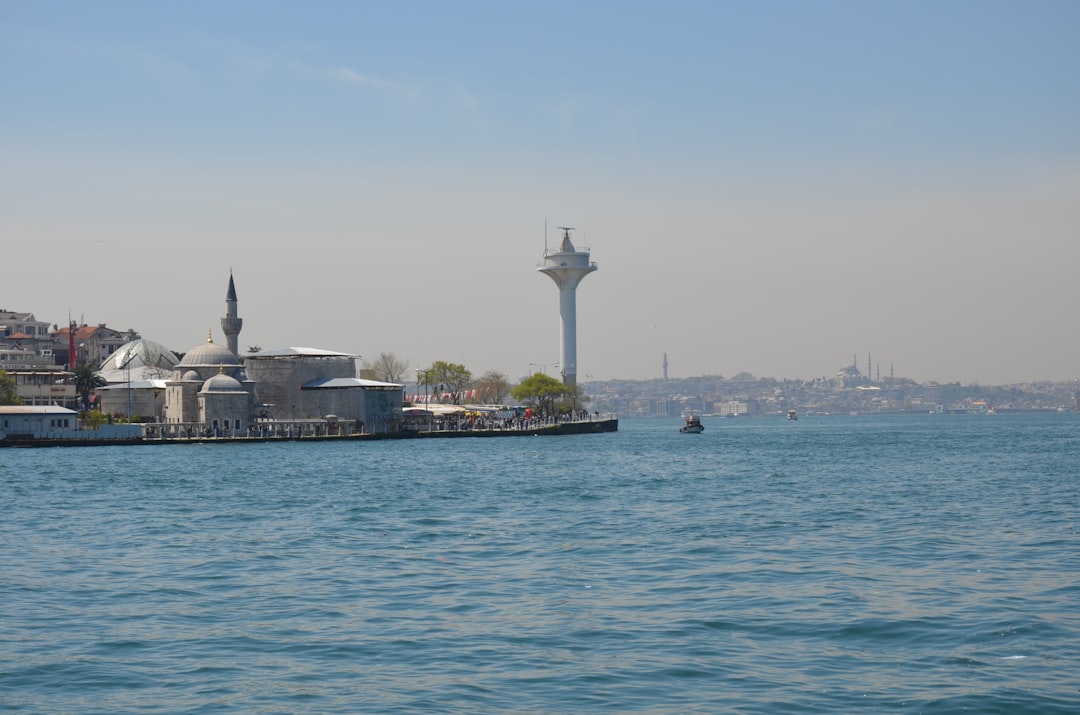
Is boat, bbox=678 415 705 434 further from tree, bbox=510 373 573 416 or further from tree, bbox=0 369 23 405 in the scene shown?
tree, bbox=0 369 23 405

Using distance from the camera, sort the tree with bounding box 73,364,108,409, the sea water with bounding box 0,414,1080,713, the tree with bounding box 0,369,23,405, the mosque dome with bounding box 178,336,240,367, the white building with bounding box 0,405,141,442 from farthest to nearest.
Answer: the tree with bounding box 73,364,108,409 < the mosque dome with bounding box 178,336,240,367 < the tree with bounding box 0,369,23,405 < the white building with bounding box 0,405,141,442 < the sea water with bounding box 0,414,1080,713

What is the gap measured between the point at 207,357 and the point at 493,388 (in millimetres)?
56215

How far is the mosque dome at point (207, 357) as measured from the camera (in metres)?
86.6

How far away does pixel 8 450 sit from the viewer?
6788 cm

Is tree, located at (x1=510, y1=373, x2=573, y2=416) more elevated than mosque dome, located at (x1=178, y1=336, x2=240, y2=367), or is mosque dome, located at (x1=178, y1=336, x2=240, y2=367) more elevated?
mosque dome, located at (x1=178, y1=336, x2=240, y2=367)

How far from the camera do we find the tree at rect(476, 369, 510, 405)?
139 m

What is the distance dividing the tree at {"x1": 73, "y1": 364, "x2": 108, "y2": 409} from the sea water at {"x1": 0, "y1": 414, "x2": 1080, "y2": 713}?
6395 centimetres

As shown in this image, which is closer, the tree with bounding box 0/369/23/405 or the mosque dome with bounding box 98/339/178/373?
the tree with bounding box 0/369/23/405

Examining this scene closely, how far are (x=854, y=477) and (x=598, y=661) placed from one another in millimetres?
29729

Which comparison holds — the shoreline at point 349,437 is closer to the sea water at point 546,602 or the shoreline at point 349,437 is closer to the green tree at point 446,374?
the green tree at point 446,374

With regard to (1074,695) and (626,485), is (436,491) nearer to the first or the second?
(626,485)

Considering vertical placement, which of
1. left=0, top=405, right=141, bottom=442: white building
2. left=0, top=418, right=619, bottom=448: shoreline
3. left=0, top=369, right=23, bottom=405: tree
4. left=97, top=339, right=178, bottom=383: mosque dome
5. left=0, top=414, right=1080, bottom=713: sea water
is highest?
left=97, top=339, right=178, bottom=383: mosque dome

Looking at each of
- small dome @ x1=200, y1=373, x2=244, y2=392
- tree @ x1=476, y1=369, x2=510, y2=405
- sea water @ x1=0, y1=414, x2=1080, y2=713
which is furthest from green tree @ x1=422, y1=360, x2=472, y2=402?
sea water @ x1=0, y1=414, x2=1080, y2=713

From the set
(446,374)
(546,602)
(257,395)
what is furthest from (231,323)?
(546,602)
